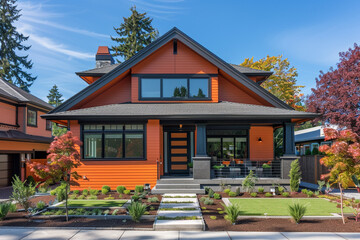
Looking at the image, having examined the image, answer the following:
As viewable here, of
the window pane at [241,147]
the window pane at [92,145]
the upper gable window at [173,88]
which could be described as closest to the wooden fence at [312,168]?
the window pane at [241,147]

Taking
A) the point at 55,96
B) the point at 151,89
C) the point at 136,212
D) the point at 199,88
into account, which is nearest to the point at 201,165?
the point at 199,88

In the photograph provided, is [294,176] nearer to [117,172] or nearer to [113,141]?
[117,172]

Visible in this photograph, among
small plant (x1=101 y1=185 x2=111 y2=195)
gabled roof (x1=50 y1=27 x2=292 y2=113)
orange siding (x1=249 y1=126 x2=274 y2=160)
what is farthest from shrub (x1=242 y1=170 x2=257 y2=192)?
small plant (x1=101 y1=185 x2=111 y2=195)

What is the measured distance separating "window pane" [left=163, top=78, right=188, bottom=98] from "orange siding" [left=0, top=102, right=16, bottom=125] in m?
11.3

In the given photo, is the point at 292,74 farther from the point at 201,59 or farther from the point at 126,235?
the point at 126,235

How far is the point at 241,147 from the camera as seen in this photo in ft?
48.5

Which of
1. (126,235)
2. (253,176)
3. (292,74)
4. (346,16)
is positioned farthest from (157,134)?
(292,74)

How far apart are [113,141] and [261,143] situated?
8693 millimetres

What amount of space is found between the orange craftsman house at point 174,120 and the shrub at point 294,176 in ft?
1.58

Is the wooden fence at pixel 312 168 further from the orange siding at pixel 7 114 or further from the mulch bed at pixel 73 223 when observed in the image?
the orange siding at pixel 7 114

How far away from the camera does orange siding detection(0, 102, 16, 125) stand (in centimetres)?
1617

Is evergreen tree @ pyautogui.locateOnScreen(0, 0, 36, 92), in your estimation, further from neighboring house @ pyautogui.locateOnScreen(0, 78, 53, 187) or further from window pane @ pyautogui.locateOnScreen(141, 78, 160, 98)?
window pane @ pyautogui.locateOnScreen(141, 78, 160, 98)

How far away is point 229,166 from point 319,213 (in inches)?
214

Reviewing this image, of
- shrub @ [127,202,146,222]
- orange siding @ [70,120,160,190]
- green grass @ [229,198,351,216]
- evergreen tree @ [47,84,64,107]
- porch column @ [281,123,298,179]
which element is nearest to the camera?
shrub @ [127,202,146,222]
